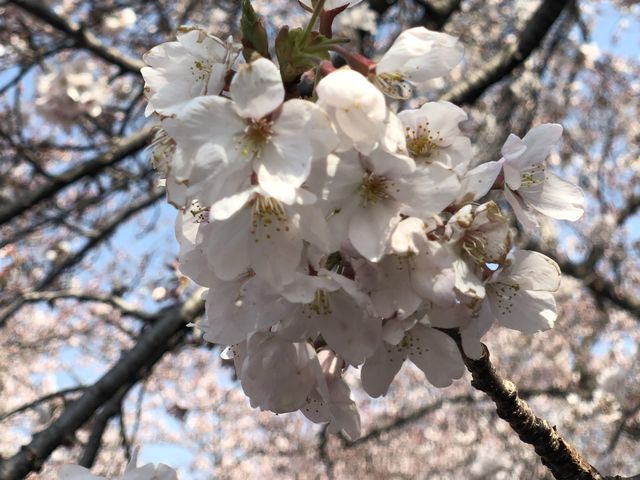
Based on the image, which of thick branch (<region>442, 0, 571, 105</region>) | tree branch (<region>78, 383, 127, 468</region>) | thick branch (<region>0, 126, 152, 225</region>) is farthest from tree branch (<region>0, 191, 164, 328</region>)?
thick branch (<region>442, 0, 571, 105</region>)

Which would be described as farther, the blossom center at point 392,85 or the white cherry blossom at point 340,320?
the blossom center at point 392,85

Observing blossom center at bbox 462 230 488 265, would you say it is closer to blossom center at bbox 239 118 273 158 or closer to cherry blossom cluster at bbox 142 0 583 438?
cherry blossom cluster at bbox 142 0 583 438

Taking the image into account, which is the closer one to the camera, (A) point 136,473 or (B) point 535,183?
(B) point 535,183

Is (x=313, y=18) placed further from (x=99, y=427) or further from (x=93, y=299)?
(x=93, y=299)

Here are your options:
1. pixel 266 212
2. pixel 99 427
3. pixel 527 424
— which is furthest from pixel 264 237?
pixel 99 427

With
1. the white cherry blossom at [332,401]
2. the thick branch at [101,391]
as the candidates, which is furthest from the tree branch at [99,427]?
the white cherry blossom at [332,401]

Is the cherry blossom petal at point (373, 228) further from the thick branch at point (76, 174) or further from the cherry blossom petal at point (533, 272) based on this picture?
the thick branch at point (76, 174)

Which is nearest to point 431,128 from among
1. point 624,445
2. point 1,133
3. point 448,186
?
point 448,186
